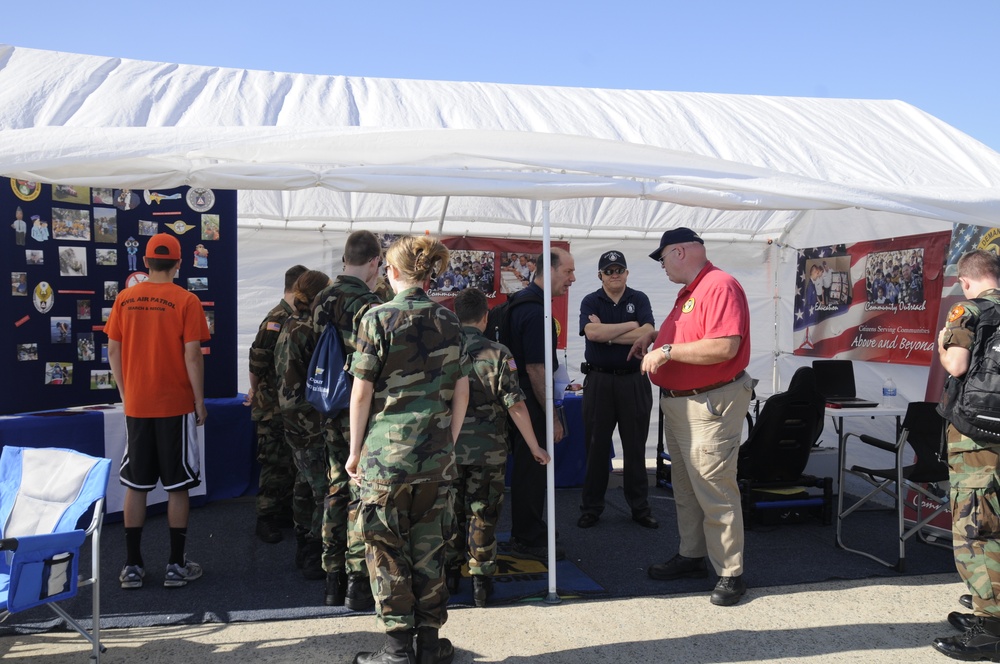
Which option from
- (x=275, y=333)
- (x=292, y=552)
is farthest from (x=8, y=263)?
(x=292, y=552)

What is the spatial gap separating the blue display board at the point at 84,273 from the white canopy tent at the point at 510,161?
1.90 ft

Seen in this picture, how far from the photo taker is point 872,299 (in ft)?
20.8

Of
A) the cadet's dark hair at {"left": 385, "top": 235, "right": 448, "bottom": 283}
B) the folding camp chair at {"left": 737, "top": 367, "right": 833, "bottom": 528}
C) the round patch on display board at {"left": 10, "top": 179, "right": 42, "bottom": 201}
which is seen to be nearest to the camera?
the cadet's dark hair at {"left": 385, "top": 235, "right": 448, "bottom": 283}

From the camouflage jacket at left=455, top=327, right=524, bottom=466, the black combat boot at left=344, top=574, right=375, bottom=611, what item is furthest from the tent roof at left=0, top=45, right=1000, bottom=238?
the black combat boot at left=344, top=574, right=375, bottom=611

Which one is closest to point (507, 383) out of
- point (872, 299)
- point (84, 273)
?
point (84, 273)

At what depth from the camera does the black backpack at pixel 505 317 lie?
13.5 feet

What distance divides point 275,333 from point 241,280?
1.93 meters

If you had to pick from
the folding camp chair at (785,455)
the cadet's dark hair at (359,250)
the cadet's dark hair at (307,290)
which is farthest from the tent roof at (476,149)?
the folding camp chair at (785,455)

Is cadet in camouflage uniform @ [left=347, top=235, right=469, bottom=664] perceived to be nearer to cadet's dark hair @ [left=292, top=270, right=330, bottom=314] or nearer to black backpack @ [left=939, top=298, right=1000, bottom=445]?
cadet's dark hair @ [left=292, top=270, right=330, bottom=314]

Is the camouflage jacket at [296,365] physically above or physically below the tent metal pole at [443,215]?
below

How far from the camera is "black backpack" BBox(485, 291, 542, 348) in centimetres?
410

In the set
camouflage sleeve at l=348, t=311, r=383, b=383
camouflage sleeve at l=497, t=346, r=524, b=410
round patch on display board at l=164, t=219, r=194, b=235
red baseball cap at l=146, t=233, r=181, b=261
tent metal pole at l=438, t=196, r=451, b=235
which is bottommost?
camouflage sleeve at l=497, t=346, r=524, b=410

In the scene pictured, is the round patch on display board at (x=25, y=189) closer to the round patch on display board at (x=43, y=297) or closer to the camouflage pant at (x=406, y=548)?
the round patch on display board at (x=43, y=297)

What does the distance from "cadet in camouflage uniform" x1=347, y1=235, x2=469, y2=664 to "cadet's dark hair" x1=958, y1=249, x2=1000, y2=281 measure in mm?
2274
